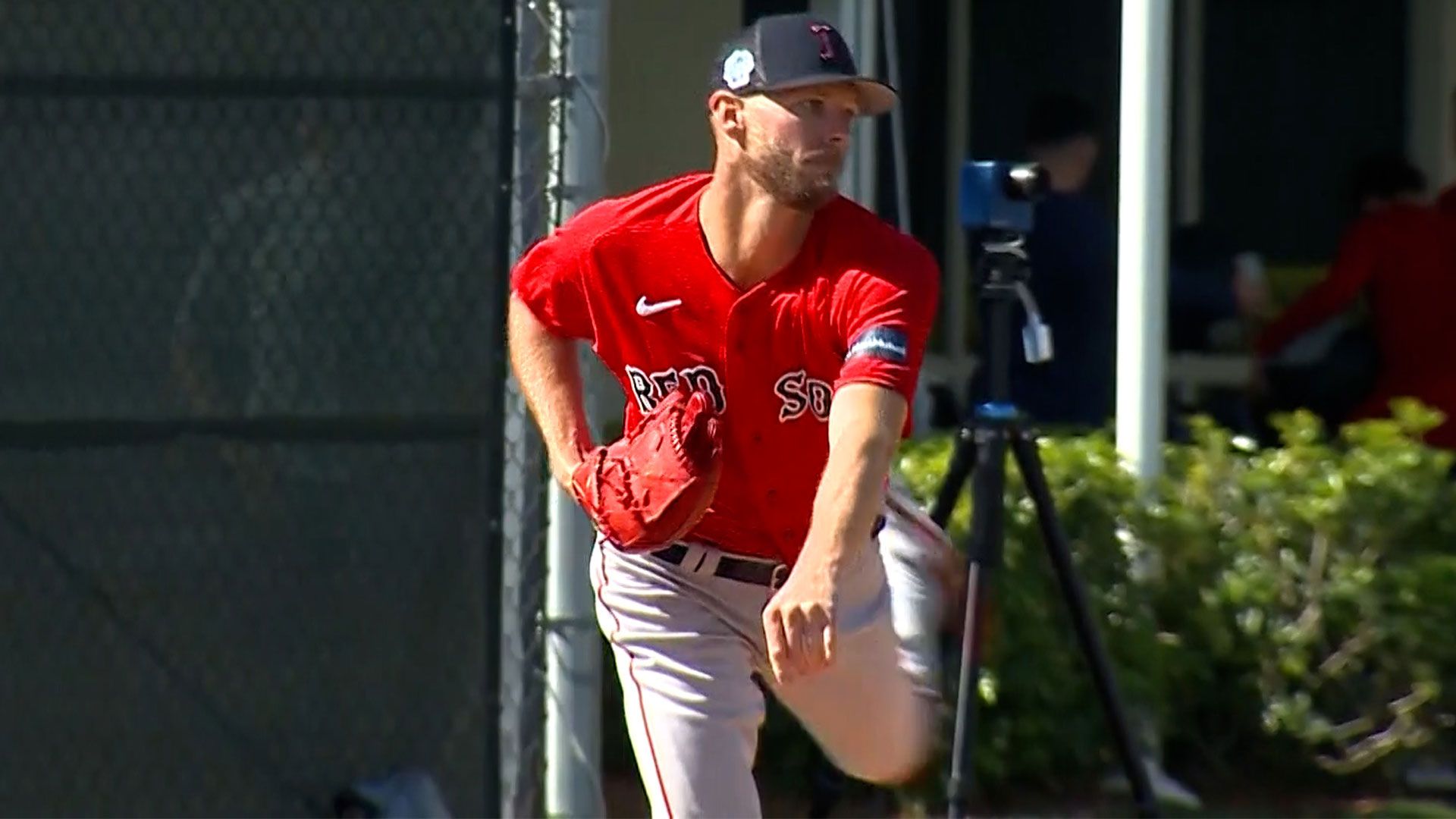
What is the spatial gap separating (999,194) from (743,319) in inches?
73.8

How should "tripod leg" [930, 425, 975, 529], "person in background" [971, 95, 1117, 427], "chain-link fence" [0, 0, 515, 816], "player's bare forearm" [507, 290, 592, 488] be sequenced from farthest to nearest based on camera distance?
"person in background" [971, 95, 1117, 427] → "tripod leg" [930, 425, 975, 529] → "chain-link fence" [0, 0, 515, 816] → "player's bare forearm" [507, 290, 592, 488]

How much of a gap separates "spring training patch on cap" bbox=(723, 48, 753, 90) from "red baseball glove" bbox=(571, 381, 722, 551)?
526 millimetres

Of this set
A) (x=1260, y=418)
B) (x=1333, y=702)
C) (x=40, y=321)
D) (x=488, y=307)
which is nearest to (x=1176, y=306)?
(x=1260, y=418)

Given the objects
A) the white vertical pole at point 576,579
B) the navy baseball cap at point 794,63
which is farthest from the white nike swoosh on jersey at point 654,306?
the white vertical pole at point 576,579

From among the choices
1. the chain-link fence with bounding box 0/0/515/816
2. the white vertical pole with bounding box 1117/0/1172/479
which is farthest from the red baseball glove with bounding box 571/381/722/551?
the white vertical pole with bounding box 1117/0/1172/479

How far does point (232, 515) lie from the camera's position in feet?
19.3

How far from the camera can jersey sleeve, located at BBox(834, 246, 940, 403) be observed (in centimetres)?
420

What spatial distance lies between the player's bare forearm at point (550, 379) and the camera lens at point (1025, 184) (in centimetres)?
176

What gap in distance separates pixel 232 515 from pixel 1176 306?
15.7 feet

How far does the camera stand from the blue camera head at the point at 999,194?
6156mm

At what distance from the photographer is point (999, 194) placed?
20.2 ft

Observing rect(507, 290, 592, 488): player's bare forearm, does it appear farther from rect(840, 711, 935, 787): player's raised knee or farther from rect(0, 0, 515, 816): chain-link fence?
rect(0, 0, 515, 816): chain-link fence

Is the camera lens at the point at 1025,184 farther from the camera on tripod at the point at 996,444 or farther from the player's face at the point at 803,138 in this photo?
the player's face at the point at 803,138

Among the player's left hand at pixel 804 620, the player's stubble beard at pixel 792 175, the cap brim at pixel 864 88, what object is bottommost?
the player's left hand at pixel 804 620
